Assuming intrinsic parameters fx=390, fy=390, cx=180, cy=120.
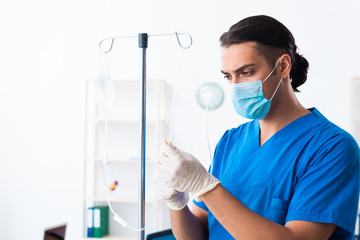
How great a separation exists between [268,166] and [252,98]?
18 centimetres

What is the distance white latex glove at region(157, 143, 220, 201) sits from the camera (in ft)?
2.76

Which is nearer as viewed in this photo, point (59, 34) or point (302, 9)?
point (302, 9)

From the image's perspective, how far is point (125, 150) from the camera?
3.12 m

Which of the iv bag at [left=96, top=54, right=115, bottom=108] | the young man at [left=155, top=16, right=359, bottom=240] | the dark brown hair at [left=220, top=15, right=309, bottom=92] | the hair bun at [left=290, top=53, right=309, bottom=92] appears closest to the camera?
the young man at [left=155, top=16, right=359, bottom=240]

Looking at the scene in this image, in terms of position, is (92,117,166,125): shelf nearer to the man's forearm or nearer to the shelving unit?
the shelving unit

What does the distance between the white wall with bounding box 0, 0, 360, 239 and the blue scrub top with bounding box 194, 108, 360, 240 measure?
1.94m

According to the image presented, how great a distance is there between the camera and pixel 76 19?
Result: 129 inches

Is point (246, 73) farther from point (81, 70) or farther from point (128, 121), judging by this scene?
point (81, 70)

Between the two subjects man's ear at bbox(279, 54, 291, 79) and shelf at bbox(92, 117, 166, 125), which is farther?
shelf at bbox(92, 117, 166, 125)

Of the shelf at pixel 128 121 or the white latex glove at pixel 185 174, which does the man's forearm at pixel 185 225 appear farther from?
the shelf at pixel 128 121

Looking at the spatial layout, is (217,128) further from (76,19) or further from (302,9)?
(76,19)

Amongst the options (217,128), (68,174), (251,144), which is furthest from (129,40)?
(251,144)

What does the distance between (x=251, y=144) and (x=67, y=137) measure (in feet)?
7.97

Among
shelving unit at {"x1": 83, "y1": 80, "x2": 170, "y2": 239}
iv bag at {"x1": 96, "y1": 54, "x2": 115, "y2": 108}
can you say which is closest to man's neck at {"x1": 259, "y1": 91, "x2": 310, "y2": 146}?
iv bag at {"x1": 96, "y1": 54, "x2": 115, "y2": 108}
